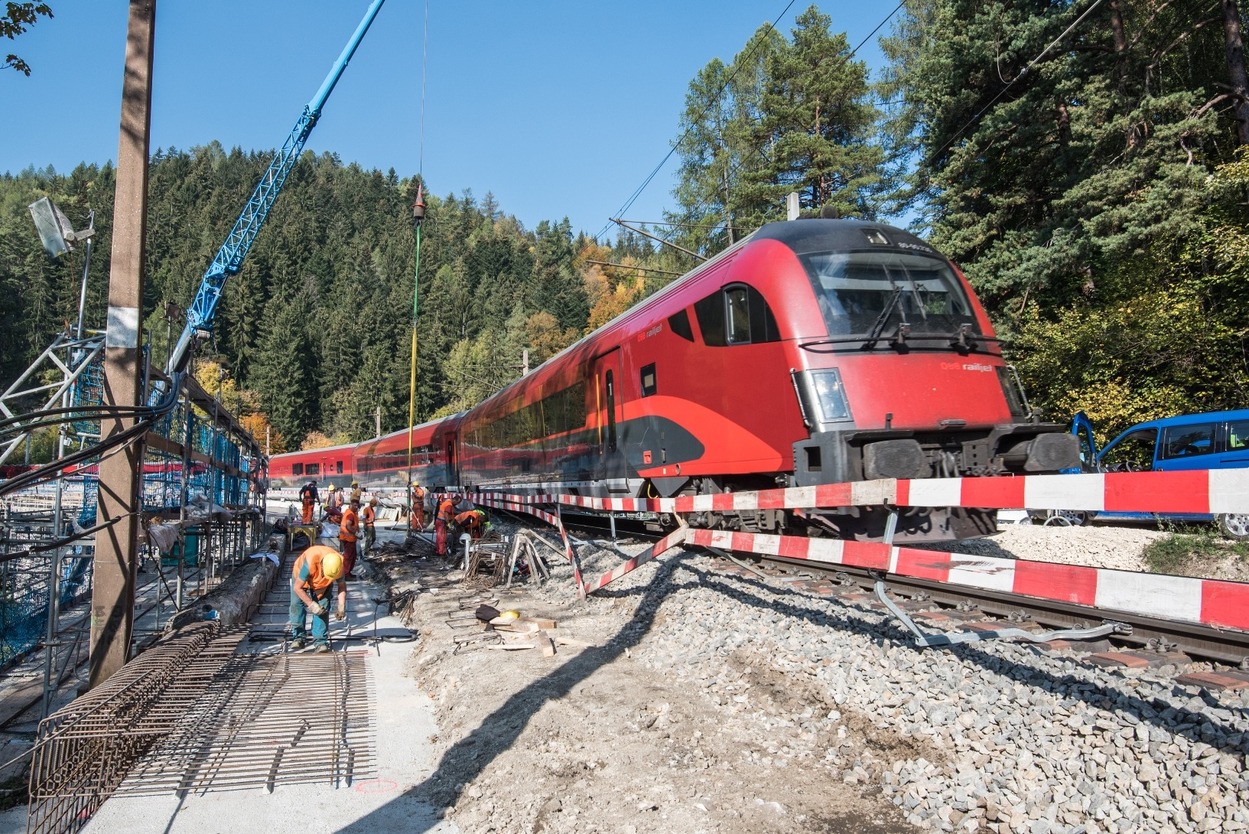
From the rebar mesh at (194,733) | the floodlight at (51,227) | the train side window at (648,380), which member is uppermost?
the floodlight at (51,227)

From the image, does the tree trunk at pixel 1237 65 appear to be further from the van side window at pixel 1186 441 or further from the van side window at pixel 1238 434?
the van side window at pixel 1238 434

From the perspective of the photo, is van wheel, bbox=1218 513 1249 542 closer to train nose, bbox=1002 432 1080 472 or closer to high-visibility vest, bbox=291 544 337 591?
train nose, bbox=1002 432 1080 472

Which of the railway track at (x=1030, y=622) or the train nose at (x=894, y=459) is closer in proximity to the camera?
the railway track at (x=1030, y=622)

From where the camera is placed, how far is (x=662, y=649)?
642 centimetres

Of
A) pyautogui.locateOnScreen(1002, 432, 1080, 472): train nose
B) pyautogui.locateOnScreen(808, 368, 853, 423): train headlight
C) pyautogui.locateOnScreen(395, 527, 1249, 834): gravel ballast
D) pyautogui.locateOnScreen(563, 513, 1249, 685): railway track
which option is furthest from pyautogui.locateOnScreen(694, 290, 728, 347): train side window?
pyautogui.locateOnScreen(395, 527, 1249, 834): gravel ballast

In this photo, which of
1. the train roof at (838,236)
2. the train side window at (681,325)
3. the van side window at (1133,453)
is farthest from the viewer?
the van side window at (1133,453)

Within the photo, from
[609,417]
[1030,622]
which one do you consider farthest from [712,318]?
[1030,622]

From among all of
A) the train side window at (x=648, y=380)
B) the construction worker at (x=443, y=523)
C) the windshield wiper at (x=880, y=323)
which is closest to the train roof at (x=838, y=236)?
the windshield wiper at (x=880, y=323)

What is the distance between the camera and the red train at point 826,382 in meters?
7.21

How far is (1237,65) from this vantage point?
17.8 m

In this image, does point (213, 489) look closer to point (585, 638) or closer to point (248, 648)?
point (248, 648)

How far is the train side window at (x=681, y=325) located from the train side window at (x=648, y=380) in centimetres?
74

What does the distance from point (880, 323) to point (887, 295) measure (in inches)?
21.3

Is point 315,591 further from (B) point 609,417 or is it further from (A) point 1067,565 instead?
(A) point 1067,565
